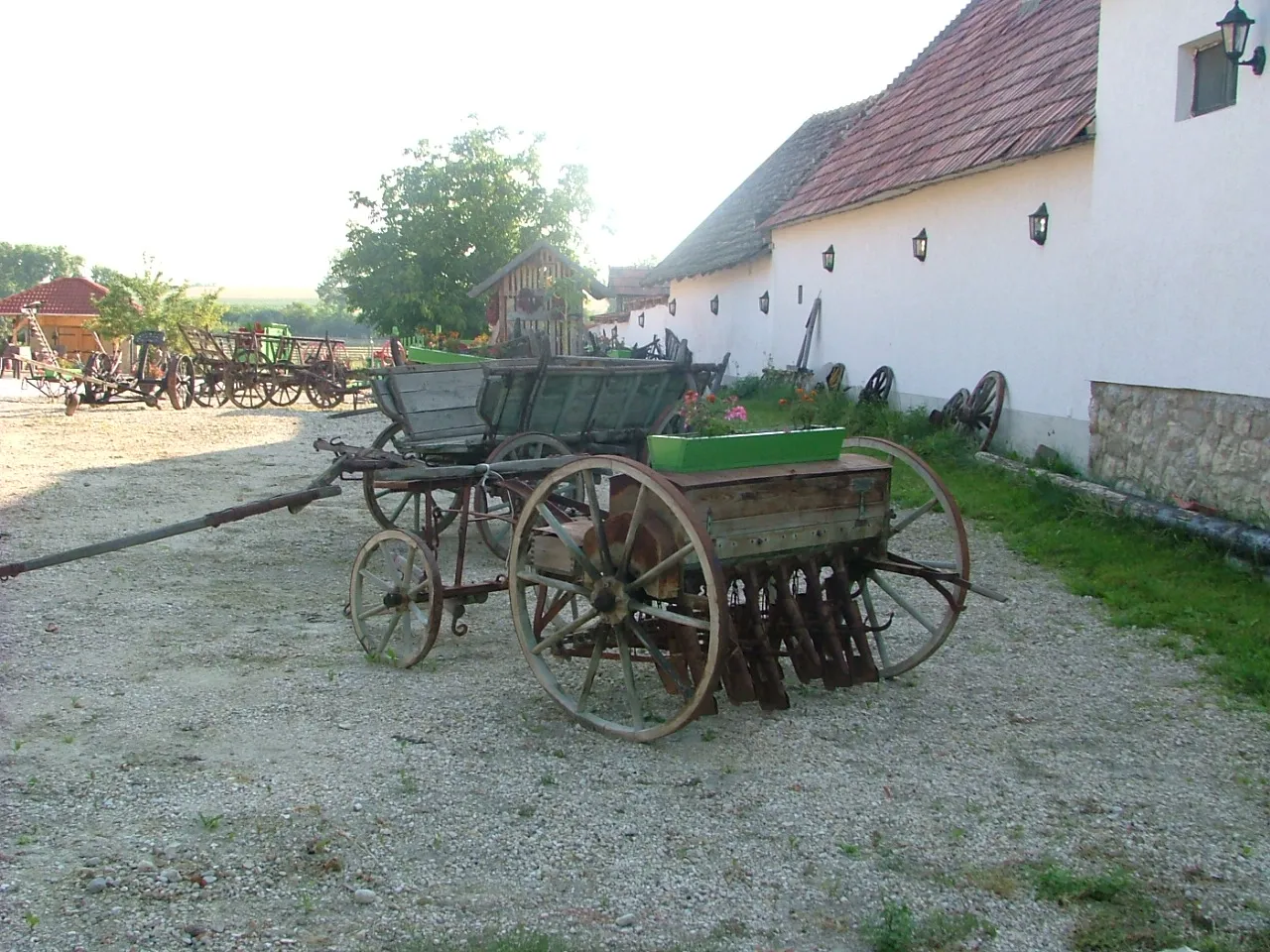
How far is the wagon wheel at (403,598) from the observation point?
17.1 ft

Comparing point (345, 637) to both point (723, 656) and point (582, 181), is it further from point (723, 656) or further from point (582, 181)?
point (582, 181)

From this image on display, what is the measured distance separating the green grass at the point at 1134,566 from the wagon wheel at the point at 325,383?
44.5 ft

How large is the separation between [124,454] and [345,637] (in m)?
9.10

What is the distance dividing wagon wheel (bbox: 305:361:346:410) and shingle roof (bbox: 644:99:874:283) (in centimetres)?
667

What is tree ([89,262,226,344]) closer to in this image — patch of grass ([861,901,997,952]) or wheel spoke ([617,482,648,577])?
wheel spoke ([617,482,648,577])

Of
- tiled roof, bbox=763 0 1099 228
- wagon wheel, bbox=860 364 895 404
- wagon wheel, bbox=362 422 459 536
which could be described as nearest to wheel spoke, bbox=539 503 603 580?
wagon wheel, bbox=362 422 459 536

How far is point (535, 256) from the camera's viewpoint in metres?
24.9

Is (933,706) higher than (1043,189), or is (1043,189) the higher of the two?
(1043,189)

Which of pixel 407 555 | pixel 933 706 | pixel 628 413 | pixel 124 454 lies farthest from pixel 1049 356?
pixel 124 454

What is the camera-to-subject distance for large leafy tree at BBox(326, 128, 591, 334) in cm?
3281

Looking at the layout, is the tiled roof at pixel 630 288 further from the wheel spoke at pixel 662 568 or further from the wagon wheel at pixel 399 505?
the wheel spoke at pixel 662 568

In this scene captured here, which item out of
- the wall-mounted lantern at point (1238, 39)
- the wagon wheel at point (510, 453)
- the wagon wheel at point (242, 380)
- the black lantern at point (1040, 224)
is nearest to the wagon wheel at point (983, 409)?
the black lantern at point (1040, 224)

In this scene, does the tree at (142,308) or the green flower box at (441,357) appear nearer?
the green flower box at (441,357)

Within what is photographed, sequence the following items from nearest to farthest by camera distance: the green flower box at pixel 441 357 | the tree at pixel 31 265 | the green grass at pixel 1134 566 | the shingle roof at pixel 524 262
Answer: the green grass at pixel 1134 566, the green flower box at pixel 441 357, the shingle roof at pixel 524 262, the tree at pixel 31 265
